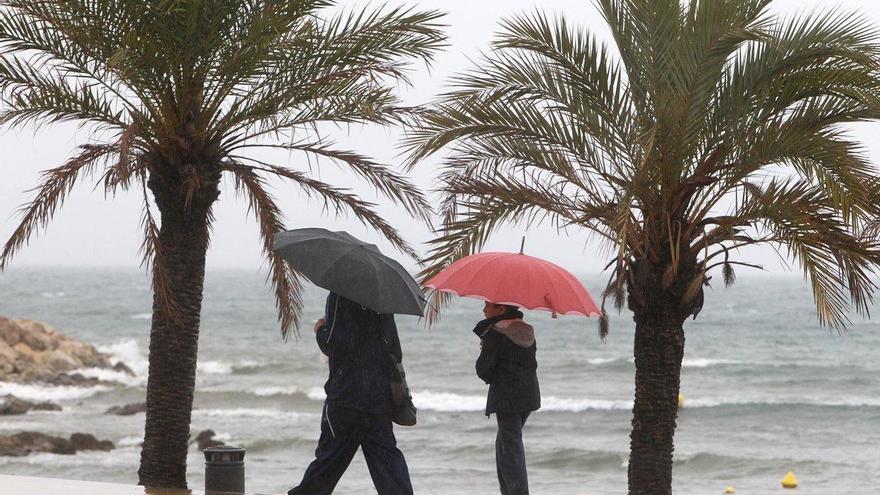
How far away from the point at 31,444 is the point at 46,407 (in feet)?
26.7

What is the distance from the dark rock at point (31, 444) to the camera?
897 inches

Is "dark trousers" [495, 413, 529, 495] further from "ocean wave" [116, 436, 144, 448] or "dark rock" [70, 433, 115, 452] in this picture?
"ocean wave" [116, 436, 144, 448]

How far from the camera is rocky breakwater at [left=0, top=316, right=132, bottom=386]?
3559 centimetres

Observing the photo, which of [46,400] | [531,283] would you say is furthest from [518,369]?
[46,400]

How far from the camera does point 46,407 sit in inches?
1219

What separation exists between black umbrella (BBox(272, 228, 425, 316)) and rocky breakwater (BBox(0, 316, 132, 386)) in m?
30.1

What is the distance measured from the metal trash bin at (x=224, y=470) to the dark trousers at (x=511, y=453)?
201cm

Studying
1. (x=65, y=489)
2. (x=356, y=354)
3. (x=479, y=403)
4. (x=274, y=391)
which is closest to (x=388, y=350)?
(x=356, y=354)

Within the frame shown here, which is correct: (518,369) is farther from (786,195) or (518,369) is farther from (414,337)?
(414,337)

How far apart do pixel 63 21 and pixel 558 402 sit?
28.2 metres

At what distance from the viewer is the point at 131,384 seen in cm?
3925

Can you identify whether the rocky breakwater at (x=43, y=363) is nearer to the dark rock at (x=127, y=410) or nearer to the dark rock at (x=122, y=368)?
the dark rock at (x=122, y=368)

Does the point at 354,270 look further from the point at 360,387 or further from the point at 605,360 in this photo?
the point at 605,360

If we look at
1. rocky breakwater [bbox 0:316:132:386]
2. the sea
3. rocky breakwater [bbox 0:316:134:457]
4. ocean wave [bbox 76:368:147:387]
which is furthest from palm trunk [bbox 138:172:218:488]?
ocean wave [bbox 76:368:147:387]
